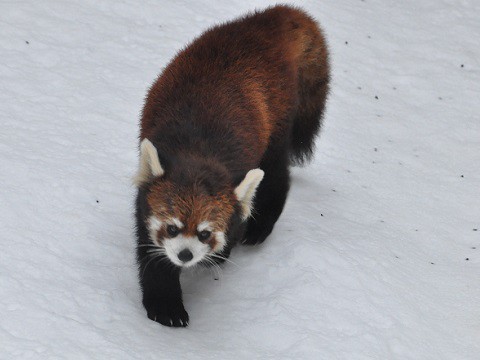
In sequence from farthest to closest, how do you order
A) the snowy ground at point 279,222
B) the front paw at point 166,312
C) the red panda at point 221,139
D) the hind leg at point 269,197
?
the hind leg at point 269,197 < the front paw at point 166,312 < the snowy ground at point 279,222 < the red panda at point 221,139

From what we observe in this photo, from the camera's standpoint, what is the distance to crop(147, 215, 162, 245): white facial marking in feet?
15.6

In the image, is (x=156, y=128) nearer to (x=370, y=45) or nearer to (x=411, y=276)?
(x=411, y=276)

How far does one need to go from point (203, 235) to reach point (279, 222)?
175 cm

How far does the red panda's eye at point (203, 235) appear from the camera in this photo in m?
4.70

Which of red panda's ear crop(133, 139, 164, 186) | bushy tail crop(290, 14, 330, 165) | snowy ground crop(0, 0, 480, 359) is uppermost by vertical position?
red panda's ear crop(133, 139, 164, 186)

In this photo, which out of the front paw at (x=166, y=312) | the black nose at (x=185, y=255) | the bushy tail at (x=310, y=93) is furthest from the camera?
the bushy tail at (x=310, y=93)

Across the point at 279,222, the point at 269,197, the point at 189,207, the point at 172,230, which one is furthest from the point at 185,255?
the point at 279,222

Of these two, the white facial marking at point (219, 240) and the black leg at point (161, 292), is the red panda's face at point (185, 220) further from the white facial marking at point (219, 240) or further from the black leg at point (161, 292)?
the black leg at point (161, 292)

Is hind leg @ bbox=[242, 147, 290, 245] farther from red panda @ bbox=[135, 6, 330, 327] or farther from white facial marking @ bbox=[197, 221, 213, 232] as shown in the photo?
white facial marking @ bbox=[197, 221, 213, 232]

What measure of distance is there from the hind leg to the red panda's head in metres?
1.09

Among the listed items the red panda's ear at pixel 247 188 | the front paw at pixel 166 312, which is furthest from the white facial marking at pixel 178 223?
the front paw at pixel 166 312

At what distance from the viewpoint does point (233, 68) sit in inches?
227

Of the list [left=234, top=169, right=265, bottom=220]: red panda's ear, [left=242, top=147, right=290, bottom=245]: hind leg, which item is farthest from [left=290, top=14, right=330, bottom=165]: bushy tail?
[left=234, top=169, right=265, bottom=220]: red panda's ear

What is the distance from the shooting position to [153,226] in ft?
15.7
